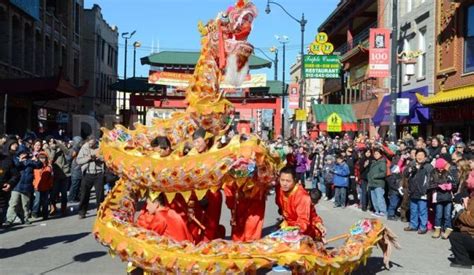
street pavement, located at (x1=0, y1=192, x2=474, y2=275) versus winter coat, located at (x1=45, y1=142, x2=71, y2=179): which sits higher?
winter coat, located at (x1=45, y1=142, x2=71, y2=179)

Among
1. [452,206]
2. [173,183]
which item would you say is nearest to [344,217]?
[452,206]

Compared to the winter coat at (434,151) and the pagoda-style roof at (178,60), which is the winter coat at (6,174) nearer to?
the winter coat at (434,151)

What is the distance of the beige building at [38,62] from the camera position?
22625mm

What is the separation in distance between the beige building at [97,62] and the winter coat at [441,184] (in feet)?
114

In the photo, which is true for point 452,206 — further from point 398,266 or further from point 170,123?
point 170,123

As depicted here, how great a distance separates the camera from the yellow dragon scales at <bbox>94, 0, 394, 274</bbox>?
17.8 ft

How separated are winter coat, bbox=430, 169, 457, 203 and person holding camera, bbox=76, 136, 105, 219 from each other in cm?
672

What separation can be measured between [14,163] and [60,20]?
2686 centimetres

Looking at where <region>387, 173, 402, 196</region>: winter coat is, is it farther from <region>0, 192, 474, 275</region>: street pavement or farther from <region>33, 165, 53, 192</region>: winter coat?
<region>33, 165, 53, 192</region>: winter coat

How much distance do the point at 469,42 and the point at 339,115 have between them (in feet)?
46.4

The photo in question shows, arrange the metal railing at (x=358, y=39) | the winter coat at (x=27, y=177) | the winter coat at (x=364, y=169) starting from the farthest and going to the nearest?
the metal railing at (x=358, y=39)
the winter coat at (x=364, y=169)
the winter coat at (x=27, y=177)

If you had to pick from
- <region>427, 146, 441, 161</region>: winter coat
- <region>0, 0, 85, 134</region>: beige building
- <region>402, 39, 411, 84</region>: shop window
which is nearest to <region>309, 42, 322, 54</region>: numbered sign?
<region>402, 39, 411, 84</region>: shop window

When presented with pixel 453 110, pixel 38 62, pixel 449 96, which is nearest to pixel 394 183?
pixel 449 96

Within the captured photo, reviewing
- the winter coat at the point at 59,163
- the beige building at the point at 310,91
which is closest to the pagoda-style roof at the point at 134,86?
the beige building at the point at 310,91
